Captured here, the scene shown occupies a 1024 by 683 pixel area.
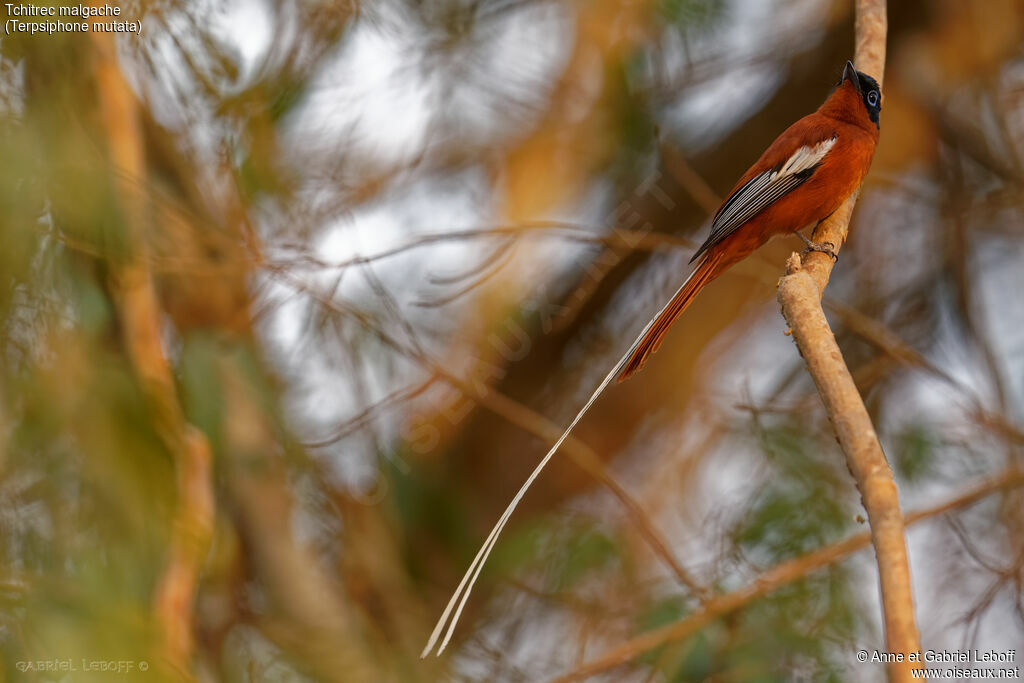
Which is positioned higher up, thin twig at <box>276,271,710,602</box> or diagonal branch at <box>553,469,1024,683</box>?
thin twig at <box>276,271,710,602</box>

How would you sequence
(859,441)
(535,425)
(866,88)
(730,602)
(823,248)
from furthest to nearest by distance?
(535,425)
(866,88)
(730,602)
(823,248)
(859,441)

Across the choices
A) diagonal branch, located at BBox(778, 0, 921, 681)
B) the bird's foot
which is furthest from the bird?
diagonal branch, located at BBox(778, 0, 921, 681)

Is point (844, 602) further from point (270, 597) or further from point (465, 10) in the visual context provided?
point (465, 10)

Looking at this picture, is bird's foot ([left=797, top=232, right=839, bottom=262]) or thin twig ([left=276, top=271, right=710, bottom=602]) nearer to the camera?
bird's foot ([left=797, top=232, right=839, bottom=262])

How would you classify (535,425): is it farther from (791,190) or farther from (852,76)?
(852,76)

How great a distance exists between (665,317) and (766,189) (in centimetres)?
52

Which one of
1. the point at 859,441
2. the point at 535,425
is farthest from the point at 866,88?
the point at 859,441

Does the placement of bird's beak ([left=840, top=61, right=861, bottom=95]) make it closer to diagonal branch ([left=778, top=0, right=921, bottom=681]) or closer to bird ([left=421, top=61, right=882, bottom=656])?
bird ([left=421, top=61, right=882, bottom=656])

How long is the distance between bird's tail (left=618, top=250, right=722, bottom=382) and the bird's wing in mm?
45

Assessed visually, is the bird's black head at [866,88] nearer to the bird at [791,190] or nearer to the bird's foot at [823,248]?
the bird at [791,190]

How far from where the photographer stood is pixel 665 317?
7.68 ft

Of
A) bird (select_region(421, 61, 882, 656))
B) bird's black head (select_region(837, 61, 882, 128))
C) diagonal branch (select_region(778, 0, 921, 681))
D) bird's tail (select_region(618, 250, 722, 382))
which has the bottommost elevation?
diagonal branch (select_region(778, 0, 921, 681))

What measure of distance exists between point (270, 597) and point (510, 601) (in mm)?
981

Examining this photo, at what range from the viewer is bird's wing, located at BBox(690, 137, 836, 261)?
2.52m
